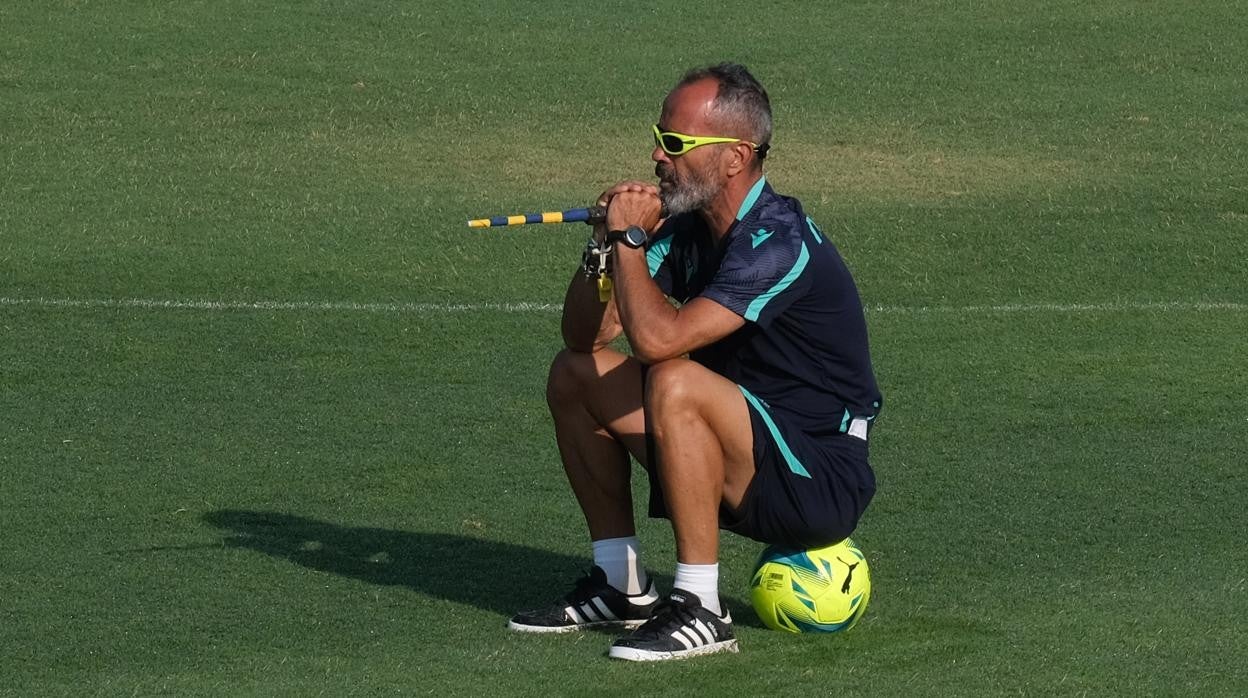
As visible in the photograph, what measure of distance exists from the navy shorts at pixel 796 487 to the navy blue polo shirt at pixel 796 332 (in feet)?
0.28

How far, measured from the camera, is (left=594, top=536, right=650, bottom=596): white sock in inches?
223

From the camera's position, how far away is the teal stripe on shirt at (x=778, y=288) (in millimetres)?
5270

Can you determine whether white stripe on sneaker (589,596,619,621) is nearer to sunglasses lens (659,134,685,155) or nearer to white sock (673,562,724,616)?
white sock (673,562,724,616)

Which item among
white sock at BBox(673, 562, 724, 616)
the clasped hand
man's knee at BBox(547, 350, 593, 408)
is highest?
the clasped hand

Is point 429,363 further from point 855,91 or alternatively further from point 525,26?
point 525,26

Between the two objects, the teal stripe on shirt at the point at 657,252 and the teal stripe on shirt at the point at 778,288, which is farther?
the teal stripe on shirt at the point at 657,252

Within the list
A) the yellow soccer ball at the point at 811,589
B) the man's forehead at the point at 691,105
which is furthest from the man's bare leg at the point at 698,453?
the man's forehead at the point at 691,105

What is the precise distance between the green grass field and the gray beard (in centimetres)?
121

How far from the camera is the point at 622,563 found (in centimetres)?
567

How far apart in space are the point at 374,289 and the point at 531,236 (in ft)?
3.98

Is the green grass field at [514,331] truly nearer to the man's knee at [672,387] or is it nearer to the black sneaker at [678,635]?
the black sneaker at [678,635]

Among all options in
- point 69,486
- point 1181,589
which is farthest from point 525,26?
point 1181,589

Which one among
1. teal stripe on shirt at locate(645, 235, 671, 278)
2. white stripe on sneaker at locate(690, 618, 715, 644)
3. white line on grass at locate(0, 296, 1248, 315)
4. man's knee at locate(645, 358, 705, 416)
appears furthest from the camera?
white line on grass at locate(0, 296, 1248, 315)

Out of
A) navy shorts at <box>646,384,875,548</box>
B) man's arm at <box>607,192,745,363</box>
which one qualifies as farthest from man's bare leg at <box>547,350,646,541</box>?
man's arm at <box>607,192,745,363</box>
